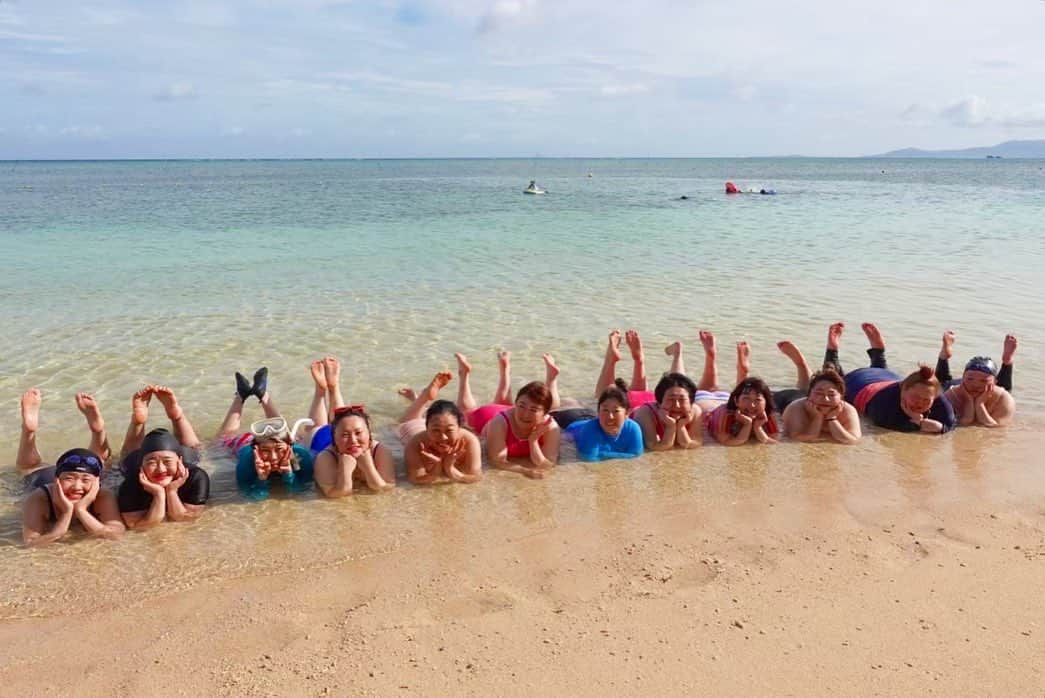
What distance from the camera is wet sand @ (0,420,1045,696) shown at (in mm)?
3340

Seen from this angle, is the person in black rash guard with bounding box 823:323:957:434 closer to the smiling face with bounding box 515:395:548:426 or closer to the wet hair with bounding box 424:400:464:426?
the smiling face with bounding box 515:395:548:426

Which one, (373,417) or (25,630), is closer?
(25,630)

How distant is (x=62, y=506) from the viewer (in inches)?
190

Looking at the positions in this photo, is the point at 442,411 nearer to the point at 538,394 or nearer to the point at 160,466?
the point at 538,394

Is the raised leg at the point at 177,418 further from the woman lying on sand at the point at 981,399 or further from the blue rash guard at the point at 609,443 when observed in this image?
the woman lying on sand at the point at 981,399

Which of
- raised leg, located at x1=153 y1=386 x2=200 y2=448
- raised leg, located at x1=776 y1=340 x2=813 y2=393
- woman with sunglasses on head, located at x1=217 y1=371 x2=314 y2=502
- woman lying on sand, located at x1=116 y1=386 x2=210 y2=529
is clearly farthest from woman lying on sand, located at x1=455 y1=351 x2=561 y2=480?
raised leg, located at x1=776 y1=340 x2=813 y2=393

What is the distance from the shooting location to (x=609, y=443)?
6.20 m

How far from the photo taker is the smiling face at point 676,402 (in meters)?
6.32

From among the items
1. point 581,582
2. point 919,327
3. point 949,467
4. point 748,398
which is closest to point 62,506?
point 581,582

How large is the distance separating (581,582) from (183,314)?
872 centimetres

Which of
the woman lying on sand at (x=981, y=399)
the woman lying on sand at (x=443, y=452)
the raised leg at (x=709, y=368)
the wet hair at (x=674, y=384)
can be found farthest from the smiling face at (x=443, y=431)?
the woman lying on sand at (x=981, y=399)

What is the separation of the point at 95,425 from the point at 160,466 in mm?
1278

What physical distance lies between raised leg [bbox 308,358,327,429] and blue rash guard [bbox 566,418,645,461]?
2.24 meters

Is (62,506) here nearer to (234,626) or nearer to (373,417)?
(234,626)
